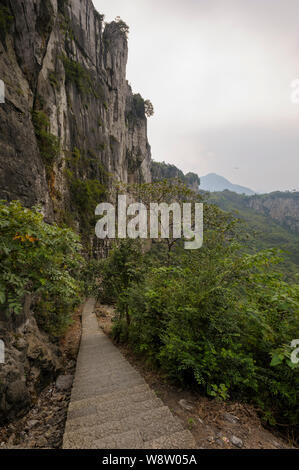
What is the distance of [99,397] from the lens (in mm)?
3137

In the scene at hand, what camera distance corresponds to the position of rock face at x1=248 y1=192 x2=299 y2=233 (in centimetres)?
10594

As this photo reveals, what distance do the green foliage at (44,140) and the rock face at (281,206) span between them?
11690cm

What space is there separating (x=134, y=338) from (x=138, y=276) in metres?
Answer: 1.93

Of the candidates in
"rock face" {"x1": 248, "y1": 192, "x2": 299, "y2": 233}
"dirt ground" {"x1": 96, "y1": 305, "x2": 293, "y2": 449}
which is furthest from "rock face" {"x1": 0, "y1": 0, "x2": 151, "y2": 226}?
"rock face" {"x1": 248, "y1": 192, "x2": 299, "y2": 233}

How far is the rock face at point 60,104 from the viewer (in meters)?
8.16

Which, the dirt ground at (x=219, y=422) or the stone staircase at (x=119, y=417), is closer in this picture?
the stone staircase at (x=119, y=417)

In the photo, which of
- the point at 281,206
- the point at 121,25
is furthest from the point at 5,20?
the point at 281,206

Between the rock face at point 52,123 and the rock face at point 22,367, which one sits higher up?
the rock face at point 52,123

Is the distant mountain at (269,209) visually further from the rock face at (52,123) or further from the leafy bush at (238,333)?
the leafy bush at (238,333)

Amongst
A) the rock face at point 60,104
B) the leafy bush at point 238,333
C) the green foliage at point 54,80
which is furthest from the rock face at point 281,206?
the leafy bush at point 238,333

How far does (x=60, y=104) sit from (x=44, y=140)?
21.2 ft

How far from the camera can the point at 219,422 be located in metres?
2.43

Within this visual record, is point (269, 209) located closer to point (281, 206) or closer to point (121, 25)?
point (281, 206)

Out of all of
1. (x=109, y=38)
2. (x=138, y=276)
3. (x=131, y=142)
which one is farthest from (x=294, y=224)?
(x=138, y=276)
